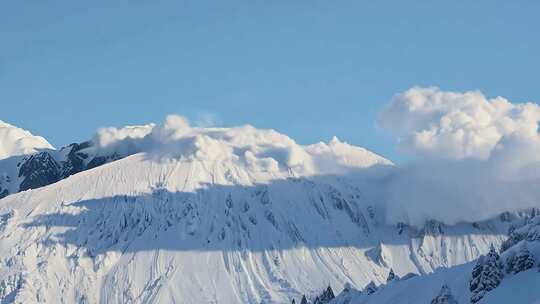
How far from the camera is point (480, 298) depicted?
193875 millimetres

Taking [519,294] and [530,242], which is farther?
[530,242]

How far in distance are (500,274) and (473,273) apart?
6.06 meters

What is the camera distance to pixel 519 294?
184375mm

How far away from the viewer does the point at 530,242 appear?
7849 inches

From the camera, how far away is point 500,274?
195 m

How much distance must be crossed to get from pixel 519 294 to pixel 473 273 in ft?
53.2

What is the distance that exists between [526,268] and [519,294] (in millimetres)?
9705

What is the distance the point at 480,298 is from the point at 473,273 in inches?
275

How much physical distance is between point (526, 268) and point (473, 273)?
36.1 ft

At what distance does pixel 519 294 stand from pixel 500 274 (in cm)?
1115

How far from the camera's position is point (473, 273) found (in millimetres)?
199625

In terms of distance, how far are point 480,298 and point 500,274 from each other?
237 inches

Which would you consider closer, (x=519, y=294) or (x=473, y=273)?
(x=519, y=294)
